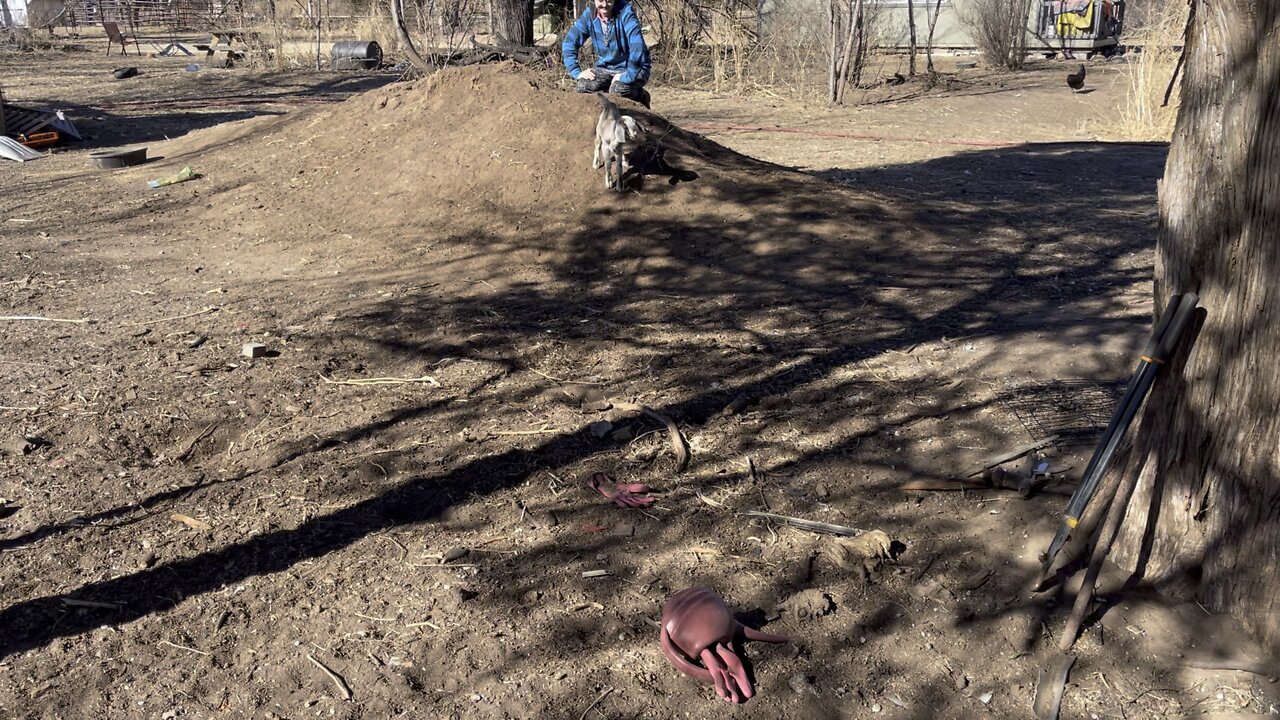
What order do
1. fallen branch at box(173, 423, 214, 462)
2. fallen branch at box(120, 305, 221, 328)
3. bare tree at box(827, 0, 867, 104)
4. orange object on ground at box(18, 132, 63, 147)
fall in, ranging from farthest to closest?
bare tree at box(827, 0, 867, 104) < orange object on ground at box(18, 132, 63, 147) < fallen branch at box(120, 305, 221, 328) < fallen branch at box(173, 423, 214, 462)

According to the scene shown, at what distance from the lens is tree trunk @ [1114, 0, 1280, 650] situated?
262 cm

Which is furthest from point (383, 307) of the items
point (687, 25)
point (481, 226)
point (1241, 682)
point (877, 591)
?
point (687, 25)

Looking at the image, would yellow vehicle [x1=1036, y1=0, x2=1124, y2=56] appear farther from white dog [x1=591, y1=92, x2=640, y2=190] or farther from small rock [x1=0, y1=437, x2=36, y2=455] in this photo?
small rock [x1=0, y1=437, x2=36, y2=455]

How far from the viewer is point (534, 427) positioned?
418 centimetres

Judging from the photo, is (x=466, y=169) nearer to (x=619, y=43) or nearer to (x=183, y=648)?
(x=619, y=43)

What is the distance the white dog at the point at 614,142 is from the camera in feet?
22.6

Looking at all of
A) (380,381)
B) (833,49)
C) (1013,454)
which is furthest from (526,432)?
(833,49)

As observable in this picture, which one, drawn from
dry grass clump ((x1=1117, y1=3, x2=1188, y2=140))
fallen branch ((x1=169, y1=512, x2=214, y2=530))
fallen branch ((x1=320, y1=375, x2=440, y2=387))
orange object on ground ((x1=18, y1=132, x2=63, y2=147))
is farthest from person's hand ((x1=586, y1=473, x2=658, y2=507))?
dry grass clump ((x1=1117, y1=3, x2=1188, y2=140))

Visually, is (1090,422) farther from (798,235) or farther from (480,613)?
(798,235)

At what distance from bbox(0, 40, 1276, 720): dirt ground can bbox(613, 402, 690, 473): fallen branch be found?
52 mm

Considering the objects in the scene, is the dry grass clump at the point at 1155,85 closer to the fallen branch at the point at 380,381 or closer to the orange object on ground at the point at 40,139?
the fallen branch at the point at 380,381

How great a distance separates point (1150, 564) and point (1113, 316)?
2380 mm

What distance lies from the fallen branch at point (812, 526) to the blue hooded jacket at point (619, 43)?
20.2 ft

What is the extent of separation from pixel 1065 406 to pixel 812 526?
1.32m
